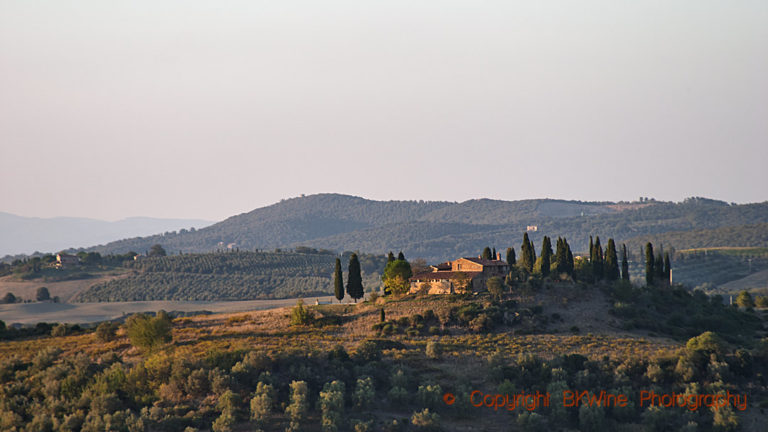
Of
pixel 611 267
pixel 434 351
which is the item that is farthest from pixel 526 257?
pixel 434 351

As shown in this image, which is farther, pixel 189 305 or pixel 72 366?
pixel 189 305

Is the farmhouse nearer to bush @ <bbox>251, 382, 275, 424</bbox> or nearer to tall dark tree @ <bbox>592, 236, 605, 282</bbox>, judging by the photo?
tall dark tree @ <bbox>592, 236, 605, 282</bbox>

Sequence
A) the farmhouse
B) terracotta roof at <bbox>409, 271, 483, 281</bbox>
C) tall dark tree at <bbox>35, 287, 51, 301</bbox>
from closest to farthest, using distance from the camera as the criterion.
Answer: the farmhouse
terracotta roof at <bbox>409, 271, 483, 281</bbox>
tall dark tree at <bbox>35, 287, 51, 301</bbox>

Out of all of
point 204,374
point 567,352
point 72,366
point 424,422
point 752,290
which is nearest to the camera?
point 424,422

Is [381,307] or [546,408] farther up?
[381,307]

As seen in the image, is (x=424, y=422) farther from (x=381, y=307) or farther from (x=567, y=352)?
(x=381, y=307)

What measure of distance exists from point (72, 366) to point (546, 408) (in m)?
35.8

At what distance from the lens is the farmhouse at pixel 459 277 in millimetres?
87688

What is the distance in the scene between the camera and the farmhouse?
8769cm

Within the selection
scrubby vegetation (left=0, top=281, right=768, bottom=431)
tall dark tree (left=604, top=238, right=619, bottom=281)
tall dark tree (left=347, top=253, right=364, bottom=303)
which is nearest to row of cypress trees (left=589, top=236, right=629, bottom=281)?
tall dark tree (left=604, top=238, right=619, bottom=281)

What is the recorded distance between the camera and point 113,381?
56.0 metres

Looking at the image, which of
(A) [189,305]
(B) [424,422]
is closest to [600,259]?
(B) [424,422]

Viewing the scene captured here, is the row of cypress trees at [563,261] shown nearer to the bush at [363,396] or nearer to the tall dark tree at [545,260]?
the tall dark tree at [545,260]

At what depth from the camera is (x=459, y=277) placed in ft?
289
